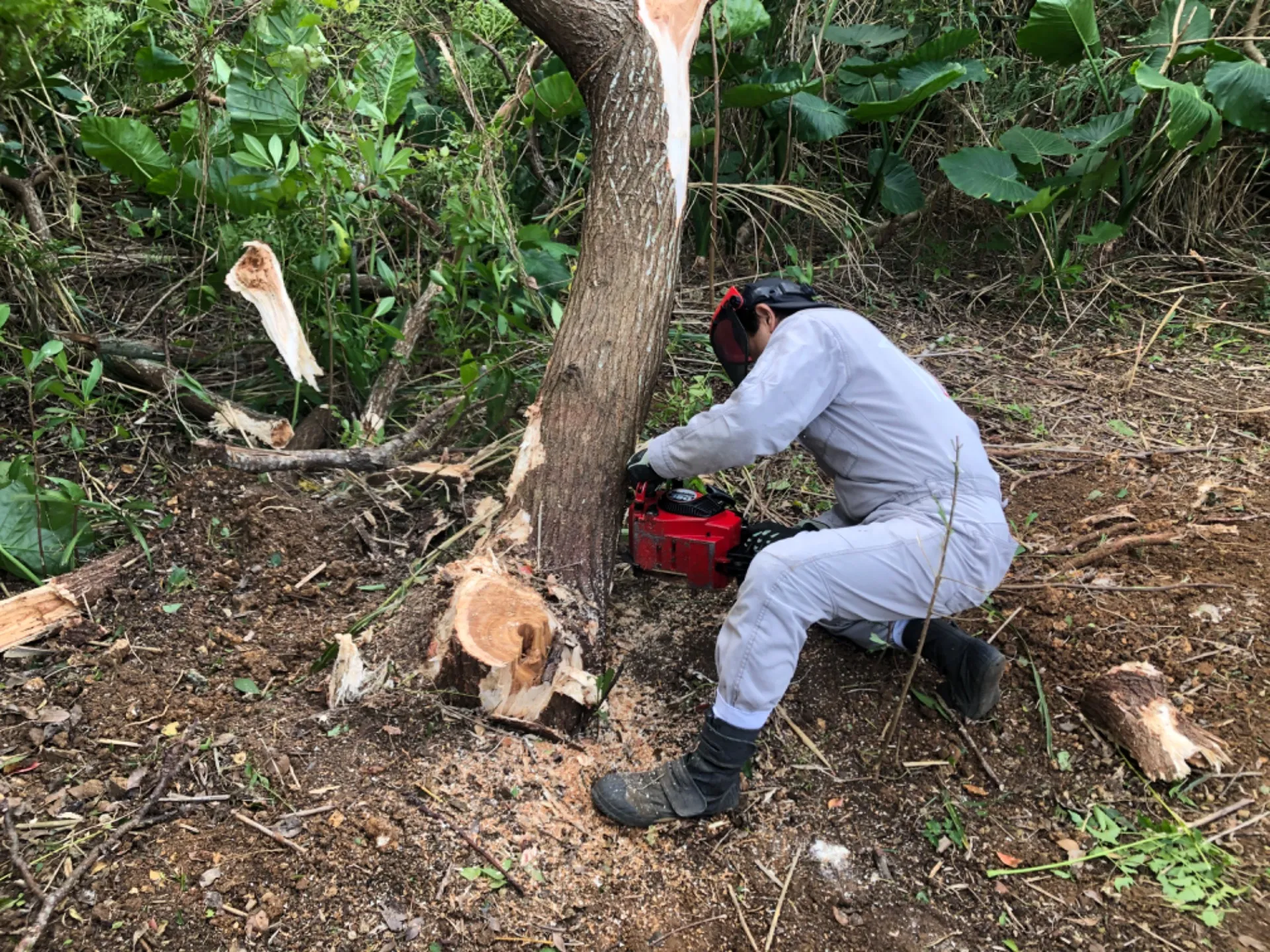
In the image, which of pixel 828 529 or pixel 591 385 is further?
pixel 591 385

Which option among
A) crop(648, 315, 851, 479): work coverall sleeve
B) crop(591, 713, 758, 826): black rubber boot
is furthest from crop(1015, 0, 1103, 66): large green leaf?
crop(591, 713, 758, 826): black rubber boot

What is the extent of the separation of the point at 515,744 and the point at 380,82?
2559 millimetres

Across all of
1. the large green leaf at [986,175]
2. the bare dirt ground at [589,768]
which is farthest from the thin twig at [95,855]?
the large green leaf at [986,175]

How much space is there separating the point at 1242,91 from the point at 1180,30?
1.84ft

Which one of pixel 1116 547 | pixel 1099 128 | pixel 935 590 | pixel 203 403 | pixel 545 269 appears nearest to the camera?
pixel 935 590

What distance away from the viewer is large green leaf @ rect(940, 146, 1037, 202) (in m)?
4.13

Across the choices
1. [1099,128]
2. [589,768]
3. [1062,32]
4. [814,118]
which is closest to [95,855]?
[589,768]

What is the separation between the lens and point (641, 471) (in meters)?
2.23

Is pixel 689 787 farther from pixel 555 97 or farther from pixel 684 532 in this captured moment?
pixel 555 97

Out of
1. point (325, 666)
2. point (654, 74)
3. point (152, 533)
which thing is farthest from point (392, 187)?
point (325, 666)

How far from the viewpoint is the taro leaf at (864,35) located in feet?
14.5

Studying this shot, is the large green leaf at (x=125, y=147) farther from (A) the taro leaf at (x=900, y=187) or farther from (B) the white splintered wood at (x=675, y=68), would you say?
(A) the taro leaf at (x=900, y=187)

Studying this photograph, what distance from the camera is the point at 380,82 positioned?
3072 mm

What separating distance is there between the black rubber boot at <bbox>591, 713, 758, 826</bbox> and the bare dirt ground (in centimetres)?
6
